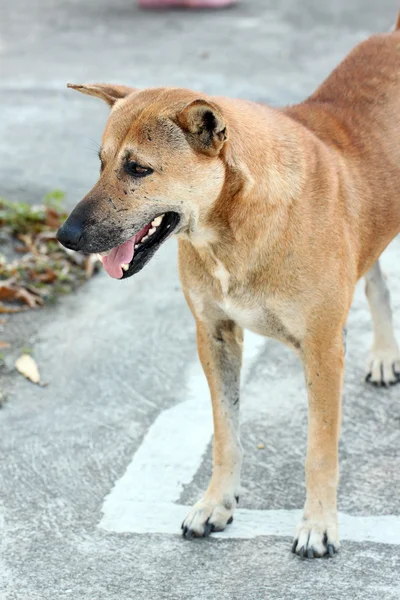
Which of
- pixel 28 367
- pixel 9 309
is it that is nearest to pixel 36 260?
pixel 9 309

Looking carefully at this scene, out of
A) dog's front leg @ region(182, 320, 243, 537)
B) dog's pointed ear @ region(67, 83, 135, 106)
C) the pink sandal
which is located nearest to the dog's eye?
dog's pointed ear @ region(67, 83, 135, 106)

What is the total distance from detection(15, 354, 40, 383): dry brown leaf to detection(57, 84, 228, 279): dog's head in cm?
179

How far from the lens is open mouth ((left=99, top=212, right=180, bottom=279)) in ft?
11.1

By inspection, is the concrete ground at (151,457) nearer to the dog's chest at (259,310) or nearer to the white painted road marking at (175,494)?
the white painted road marking at (175,494)

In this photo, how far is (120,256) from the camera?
340 centimetres

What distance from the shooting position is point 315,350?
3.58 meters

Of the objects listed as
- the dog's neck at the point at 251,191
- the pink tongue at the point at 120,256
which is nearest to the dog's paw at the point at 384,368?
the dog's neck at the point at 251,191

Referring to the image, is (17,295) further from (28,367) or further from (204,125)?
(204,125)

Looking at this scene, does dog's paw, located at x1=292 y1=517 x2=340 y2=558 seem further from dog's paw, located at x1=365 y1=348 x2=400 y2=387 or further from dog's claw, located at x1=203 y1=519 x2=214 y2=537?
dog's paw, located at x1=365 y1=348 x2=400 y2=387

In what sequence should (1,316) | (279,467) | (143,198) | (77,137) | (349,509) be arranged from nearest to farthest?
1. (143,198)
2. (349,509)
3. (279,467)
4. (1,316)
5. (77,137)

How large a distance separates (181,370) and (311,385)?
142cm

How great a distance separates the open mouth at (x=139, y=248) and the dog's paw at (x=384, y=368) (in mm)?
1748

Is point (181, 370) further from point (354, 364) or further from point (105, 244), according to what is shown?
point (105, 244)

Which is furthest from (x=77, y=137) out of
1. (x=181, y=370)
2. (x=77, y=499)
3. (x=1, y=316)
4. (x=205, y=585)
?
(x=205, y=585)
